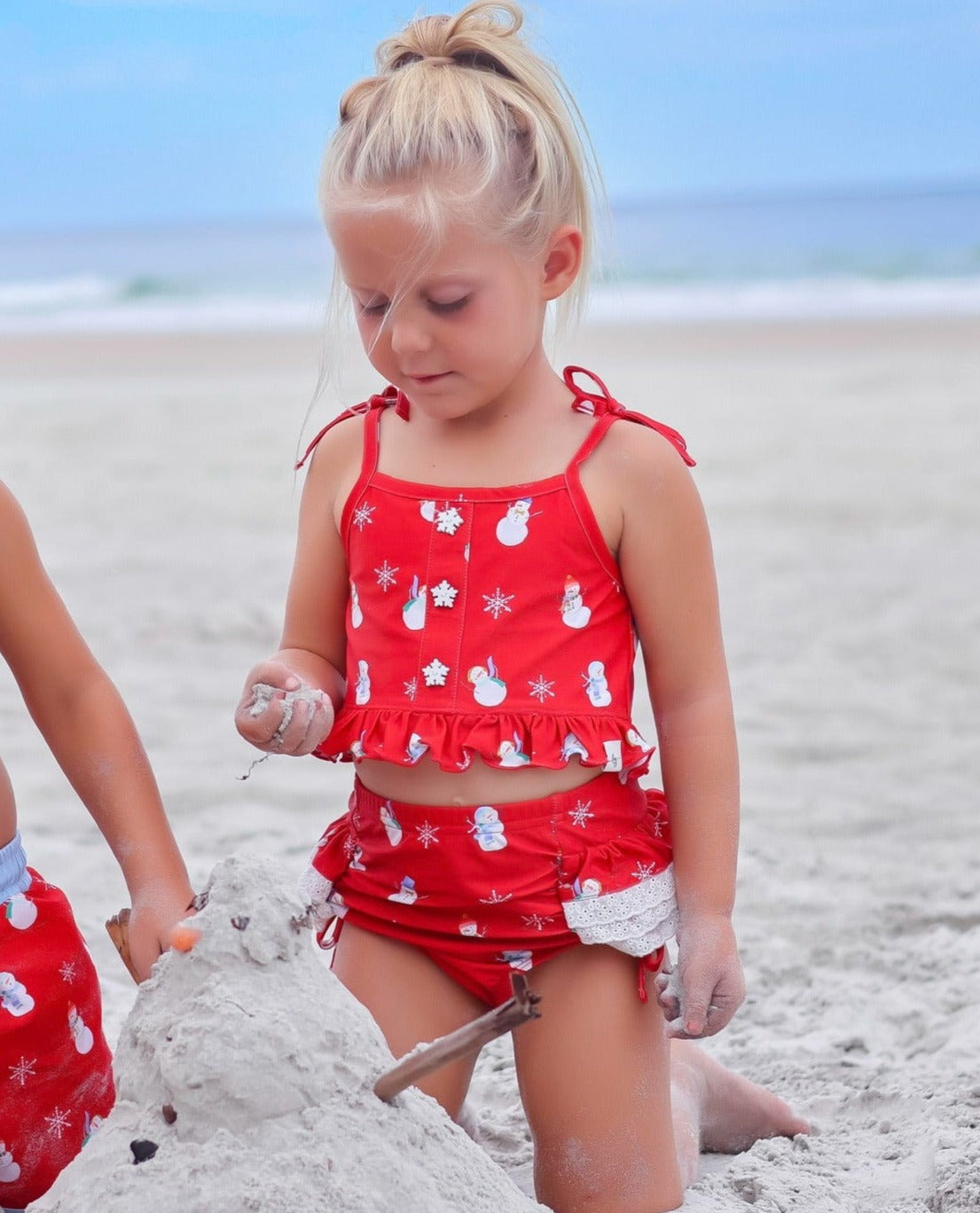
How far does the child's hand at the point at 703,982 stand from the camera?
2.05 metres

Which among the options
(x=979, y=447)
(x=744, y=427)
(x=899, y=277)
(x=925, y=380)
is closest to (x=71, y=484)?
(x=744, y=427)

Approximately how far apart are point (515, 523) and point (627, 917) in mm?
554

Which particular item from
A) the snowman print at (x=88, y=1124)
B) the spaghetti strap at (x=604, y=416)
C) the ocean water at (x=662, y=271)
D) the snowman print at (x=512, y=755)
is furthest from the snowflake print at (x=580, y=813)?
the ocean water at (x=662, y=271)

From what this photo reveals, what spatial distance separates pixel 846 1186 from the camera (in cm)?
224

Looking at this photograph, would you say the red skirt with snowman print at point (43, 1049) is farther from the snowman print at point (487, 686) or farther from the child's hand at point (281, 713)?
the snowman print at point (487, 686)

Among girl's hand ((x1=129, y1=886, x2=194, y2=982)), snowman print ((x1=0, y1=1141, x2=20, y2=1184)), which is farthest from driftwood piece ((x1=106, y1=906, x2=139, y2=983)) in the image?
snowman print ((x1=0, y1=1141, x2=20, y2=1184))

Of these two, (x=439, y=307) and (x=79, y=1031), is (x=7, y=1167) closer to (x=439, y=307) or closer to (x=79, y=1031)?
(x=79, y=1031)

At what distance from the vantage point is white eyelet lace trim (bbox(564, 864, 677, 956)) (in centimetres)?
209

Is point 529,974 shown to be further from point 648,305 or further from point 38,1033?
point 648,305

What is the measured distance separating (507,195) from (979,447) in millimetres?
6727

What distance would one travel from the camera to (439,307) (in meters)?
2.00

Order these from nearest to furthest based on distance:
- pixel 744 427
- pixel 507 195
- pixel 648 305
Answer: pixel 507 195 < pixel 744 427 < pixel 648 305

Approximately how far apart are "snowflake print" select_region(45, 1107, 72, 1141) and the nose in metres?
1.14

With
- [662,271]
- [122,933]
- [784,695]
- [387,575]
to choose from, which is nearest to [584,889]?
[387,575]
